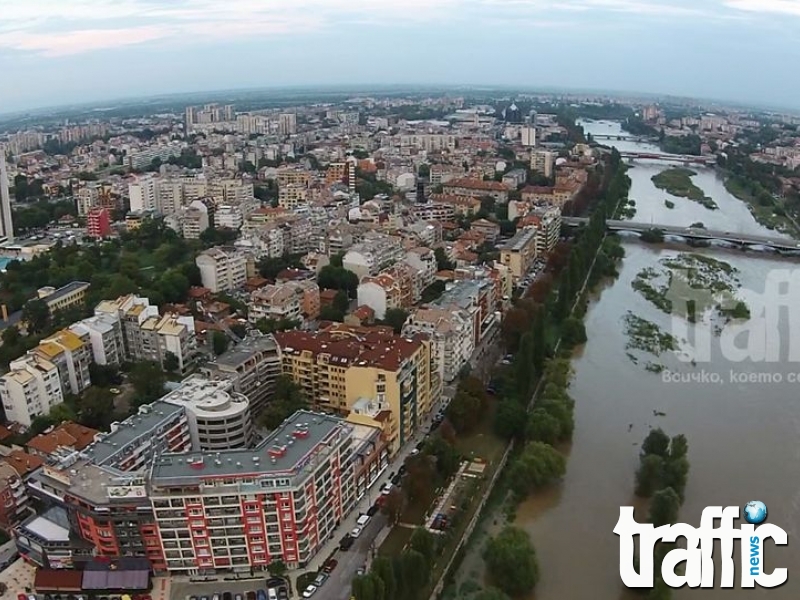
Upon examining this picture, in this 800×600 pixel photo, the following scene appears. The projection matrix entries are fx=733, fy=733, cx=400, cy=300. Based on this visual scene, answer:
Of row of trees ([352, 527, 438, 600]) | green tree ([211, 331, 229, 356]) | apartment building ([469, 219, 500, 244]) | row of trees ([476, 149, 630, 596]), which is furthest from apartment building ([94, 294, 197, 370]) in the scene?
apartment building ([469, 219, 500, 244])

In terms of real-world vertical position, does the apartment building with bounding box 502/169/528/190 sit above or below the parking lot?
above

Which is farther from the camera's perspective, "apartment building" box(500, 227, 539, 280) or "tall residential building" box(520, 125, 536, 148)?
"tall residential building" box(520, 125, 536, 148)

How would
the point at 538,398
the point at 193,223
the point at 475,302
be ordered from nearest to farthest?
the point at 538,398
the point at 475,302
the point at 193,223

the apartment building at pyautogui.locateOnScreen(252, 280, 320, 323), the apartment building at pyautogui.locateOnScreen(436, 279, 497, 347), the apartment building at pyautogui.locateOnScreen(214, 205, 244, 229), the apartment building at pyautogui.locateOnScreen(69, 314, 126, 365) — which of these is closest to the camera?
the apartment building at pyautogui.locateOnScreen(69, 314, 126, 365)

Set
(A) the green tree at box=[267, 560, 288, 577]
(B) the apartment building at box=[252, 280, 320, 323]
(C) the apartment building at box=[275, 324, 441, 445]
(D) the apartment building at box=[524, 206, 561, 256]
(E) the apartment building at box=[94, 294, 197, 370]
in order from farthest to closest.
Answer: (D) the apartment building at box=[524, 206, 561, 256] < (B) the apartment building at box=[252, 280, 320, 323] < (E) the apartment building at box=[94, 294, 197, 370] < (C) the apartment building at box=[275, 324, 441, 445] < (A) the green tree at box=[267, 560, 288, 577]

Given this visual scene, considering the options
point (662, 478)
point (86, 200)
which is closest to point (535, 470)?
point (662, 478)

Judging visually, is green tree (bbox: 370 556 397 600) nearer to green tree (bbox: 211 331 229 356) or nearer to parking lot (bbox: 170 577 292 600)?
parking lot (bbox: 170 577 292 600)

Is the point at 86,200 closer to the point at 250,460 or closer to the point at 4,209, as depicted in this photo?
the point at 4,209

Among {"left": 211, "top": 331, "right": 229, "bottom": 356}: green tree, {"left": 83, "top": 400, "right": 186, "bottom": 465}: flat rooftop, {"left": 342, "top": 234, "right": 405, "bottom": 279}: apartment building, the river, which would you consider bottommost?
the river
